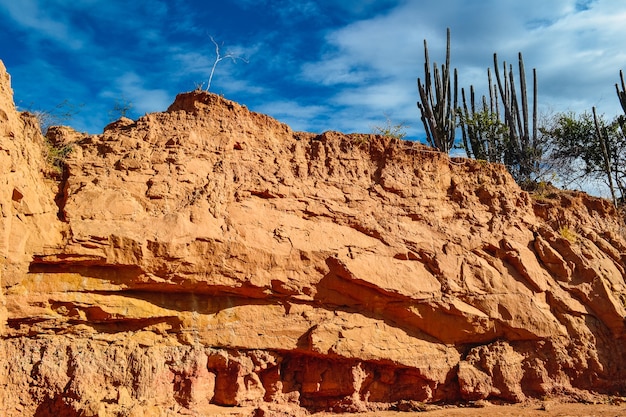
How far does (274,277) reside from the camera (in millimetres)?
7184

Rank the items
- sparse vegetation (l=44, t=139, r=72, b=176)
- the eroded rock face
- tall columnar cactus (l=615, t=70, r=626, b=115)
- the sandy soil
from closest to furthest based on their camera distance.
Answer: the eroded rock face < sparse vegetation (l=44, t=139, r=72, b=176) < the sandy soil < tall columnar cactus (l=615, t=70, r=626, b=115)

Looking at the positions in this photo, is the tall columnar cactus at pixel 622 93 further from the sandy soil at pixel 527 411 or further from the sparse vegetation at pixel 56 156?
the sparse vegetation at pixel 56 156

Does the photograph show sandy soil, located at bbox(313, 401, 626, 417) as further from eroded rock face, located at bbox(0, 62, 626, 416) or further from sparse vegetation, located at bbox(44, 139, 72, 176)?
sparse vegetation, located at bbox(44, 139, 72, 176)

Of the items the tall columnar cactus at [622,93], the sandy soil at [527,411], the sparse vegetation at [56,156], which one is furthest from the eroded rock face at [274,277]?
the tall columnar cactus at [622,93]

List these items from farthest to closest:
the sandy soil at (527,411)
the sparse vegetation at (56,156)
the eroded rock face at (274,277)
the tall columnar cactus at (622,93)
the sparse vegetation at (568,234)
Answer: the tall columnar cactus at (622,93) → the sparse vegetation at (568,234) → the sandy soil at (527,411) → the sparse vegetation at (56,156) → the eroded rock face at (274,277)

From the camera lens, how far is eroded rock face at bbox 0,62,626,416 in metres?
6.20

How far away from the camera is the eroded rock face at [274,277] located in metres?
6.20

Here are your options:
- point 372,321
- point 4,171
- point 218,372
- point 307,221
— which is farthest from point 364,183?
point 4,171

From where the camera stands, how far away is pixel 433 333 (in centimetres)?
795

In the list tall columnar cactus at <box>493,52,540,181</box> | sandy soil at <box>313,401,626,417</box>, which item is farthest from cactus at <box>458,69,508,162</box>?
sandy soil at <box>313,401,626,417</box>

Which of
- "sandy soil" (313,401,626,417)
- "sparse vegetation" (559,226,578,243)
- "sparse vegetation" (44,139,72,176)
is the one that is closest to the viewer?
"sparse vegetation" (44,139,72,176)

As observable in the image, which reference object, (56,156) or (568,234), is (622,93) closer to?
(568,234)

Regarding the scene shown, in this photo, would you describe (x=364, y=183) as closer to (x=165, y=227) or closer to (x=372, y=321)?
(x=372, y=321)

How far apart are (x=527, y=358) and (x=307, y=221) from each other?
4.08 metres
